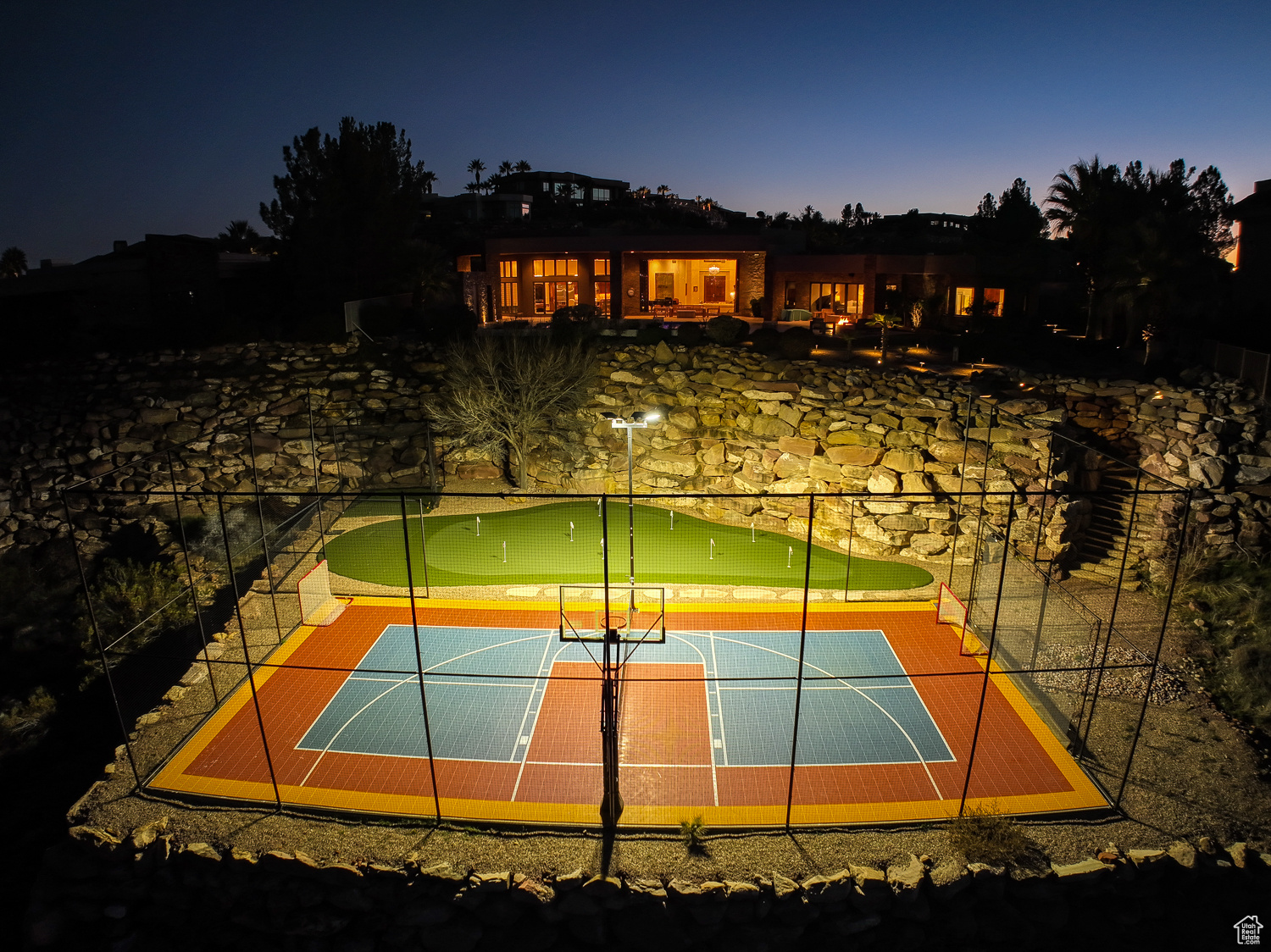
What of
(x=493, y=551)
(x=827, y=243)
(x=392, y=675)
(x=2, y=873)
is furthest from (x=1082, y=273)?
(x=2, y=873)

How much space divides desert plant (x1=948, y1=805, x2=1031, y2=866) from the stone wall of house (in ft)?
0.63

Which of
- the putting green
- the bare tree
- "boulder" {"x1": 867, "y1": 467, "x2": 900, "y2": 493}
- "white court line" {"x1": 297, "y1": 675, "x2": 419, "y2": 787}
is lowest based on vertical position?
"white court line" {"x1": 297, "y1": 675, "x2": 419, "y2": 787}

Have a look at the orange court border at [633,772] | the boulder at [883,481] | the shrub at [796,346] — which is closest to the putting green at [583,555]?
the boulder at [883,481]

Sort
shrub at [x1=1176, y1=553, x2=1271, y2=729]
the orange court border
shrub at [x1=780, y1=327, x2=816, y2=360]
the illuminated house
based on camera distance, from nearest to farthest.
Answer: the orange court border → shrub at [x1=1176, y1=553, x2=1271, y2=729] → shrub at [x1=780, y1=327, x2=816, y2=360] → the illuminated house

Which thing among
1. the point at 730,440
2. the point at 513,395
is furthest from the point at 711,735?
the point at 513,395

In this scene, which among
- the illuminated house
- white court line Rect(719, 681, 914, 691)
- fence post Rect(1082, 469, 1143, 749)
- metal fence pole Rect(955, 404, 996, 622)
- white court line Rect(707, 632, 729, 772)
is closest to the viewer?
fence post Rect(1082, 469, 1143, 749)

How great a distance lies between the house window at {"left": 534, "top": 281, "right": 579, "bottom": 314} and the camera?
35.8 meters

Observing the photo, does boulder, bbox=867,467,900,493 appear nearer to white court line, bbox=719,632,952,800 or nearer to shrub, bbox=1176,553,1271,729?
white court line, bbox=719,632,952,800

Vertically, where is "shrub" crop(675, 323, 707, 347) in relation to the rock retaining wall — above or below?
above

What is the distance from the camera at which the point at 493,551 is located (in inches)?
752

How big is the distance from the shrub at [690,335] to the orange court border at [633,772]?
14.9 meters

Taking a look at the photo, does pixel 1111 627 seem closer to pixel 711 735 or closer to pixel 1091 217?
pixel 711 735

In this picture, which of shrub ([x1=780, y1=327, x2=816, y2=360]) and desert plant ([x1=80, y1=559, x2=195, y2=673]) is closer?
desert plant ([x1=80, y1=559, x2=195, y2=673])

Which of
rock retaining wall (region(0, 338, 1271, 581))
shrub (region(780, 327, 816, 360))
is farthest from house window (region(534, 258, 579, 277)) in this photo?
shrub (region(780, 327, 816, 360))
